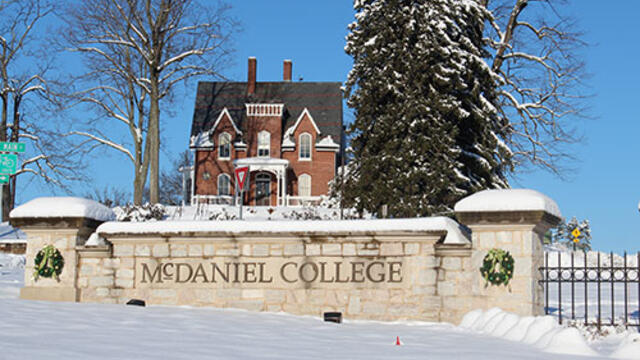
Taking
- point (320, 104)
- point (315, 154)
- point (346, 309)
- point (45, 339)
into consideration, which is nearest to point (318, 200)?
point (315, 154)

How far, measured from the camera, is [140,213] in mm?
26188

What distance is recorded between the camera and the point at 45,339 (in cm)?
688

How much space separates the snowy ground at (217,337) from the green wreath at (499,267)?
0.65m

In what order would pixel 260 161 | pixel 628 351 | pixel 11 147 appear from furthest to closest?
pixel 260 161 < pixel 11 147 < pixel 628 351

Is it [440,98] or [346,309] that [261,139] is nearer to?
[440,98]

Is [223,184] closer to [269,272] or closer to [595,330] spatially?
[269,272]

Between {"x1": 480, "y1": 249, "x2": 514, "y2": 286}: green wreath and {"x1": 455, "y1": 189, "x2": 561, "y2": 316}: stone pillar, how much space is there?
0.06 metres

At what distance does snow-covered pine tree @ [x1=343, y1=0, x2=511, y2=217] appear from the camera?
20.8 meters

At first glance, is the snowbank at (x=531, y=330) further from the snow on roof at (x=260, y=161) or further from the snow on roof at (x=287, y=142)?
the snow on roof at (x=287, y=142)

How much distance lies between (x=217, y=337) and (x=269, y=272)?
3.25 meters

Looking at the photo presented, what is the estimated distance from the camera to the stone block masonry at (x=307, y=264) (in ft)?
33.1

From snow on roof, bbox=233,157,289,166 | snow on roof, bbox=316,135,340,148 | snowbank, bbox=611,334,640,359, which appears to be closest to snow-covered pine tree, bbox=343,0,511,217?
snowbank, bbox=611,334,640,359

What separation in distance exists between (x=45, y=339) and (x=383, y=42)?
17070 millimetres

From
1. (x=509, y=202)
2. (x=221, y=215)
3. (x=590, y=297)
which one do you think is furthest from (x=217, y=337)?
(x=221, y=215)
